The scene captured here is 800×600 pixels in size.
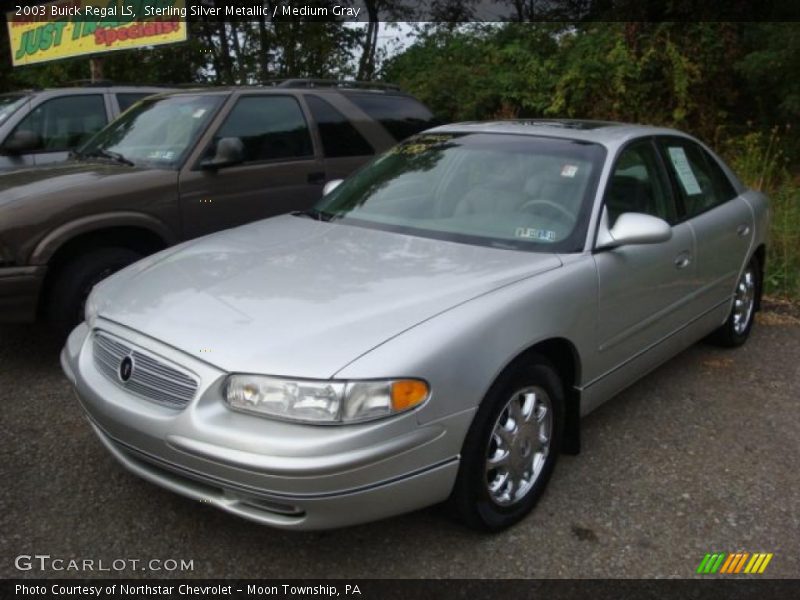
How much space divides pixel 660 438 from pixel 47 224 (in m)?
3.53

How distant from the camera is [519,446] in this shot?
2961 mm

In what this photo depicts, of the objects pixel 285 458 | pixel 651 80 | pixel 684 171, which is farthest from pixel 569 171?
pixel 651 80

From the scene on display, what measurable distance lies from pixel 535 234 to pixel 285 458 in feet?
5.36

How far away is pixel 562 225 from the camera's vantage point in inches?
134

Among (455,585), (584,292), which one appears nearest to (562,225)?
(584,292)

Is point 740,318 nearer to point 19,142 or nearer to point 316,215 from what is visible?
point 316,215

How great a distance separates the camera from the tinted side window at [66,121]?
6578 mm

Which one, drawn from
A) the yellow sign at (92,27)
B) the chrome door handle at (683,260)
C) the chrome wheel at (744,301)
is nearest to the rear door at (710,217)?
the chrome door handle at (683,260)

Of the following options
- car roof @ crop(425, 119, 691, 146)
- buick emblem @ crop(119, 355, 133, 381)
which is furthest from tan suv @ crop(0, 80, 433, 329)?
buick emblem @ crop(119, 355, 133, 381)

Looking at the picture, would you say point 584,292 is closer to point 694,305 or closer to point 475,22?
point 694,305

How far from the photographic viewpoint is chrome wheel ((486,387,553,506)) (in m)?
2.87

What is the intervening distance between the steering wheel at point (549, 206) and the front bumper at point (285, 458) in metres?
1.26

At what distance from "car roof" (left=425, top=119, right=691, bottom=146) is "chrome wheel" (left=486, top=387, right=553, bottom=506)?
1.47 metres

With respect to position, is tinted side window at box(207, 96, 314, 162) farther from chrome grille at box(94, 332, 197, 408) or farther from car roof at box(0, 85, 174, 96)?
chrome grille at box(94, 332, 197, 408)
